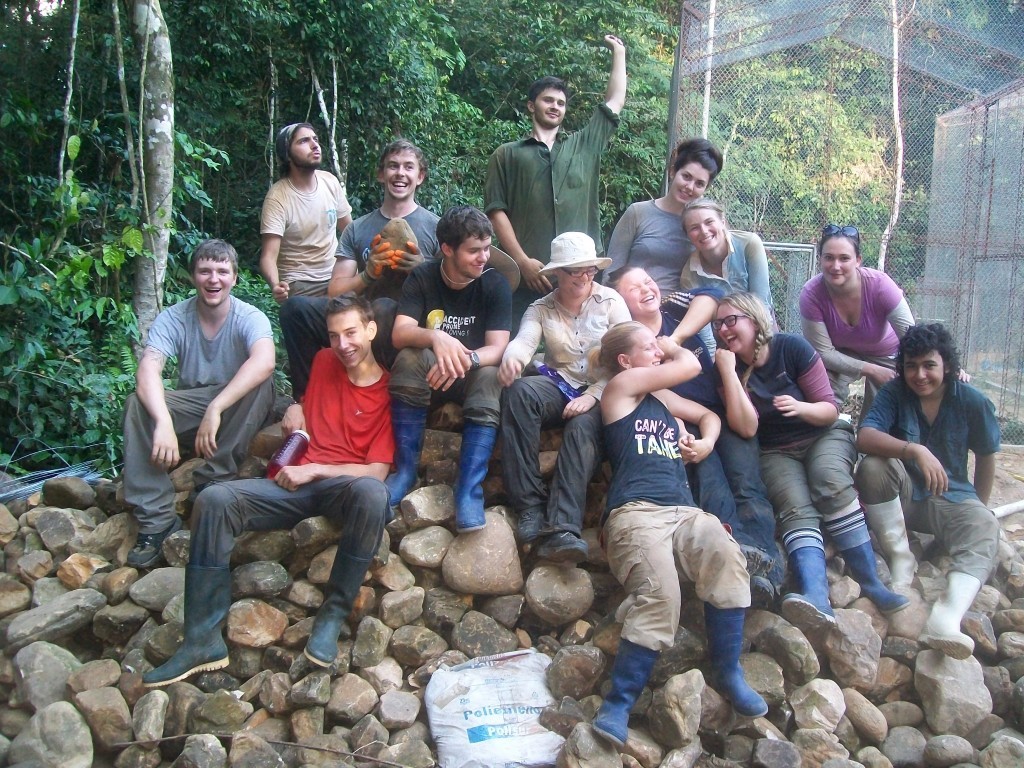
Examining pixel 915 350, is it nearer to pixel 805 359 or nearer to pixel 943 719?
pixel 805 359

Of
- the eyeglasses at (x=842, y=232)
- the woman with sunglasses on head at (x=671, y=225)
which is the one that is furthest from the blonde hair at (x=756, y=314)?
the eyeglasses at (x=842, y=232)

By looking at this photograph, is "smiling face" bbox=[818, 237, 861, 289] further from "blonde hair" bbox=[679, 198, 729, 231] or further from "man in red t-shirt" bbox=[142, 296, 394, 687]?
"man in red t-shirt" bbox=[142, 296, 394, 687]

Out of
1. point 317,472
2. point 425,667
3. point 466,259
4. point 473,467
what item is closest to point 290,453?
point 317,472

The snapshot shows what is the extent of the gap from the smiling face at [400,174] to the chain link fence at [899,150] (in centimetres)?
296

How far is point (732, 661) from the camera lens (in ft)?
9.98

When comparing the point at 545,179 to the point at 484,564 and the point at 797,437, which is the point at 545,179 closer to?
the point at 797,437

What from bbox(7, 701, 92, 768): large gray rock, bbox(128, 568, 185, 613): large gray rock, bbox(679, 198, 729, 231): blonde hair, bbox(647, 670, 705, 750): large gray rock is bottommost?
bbox(7, 701, 92, 768): large gray rock

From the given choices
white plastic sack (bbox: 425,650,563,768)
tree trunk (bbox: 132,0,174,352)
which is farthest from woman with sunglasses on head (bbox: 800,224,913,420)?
tree trunk (bbox: 132,0,174,352)

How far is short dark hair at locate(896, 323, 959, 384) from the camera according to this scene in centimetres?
370

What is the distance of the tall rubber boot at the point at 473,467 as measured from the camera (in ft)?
11.5

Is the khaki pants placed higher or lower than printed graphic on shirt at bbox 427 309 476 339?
lower

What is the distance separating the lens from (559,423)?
3.75 meters

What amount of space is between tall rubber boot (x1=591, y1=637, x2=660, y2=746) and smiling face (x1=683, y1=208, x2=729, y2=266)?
2027 mm

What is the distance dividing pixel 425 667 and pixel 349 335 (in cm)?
138
